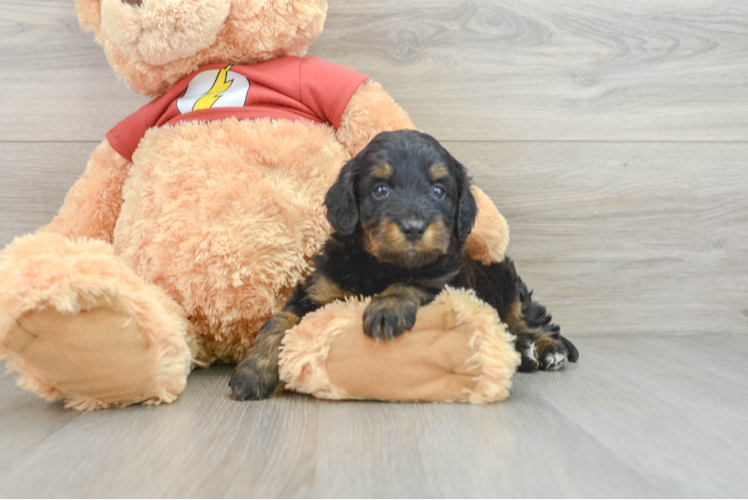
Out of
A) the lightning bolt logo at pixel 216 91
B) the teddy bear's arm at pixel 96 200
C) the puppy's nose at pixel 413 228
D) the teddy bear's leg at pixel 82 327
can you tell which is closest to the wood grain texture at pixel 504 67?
the teddy bear's arm at pixel 96 200

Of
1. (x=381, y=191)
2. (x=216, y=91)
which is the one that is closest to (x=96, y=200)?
(x=216, y=91)

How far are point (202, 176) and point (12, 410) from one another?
30.3 inches

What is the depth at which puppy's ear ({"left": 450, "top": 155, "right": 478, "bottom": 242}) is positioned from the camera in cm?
153

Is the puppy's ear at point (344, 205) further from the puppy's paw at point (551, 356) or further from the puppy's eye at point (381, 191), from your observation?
the puppy's paw at point (551, 356)

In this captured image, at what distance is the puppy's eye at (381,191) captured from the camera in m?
1.45

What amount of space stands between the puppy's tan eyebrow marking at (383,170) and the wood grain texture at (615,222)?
2.81ft

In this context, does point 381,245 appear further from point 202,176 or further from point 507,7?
point 507,7

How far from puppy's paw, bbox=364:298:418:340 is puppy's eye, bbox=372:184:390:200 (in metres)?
0.29

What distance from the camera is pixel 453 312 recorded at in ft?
4.39

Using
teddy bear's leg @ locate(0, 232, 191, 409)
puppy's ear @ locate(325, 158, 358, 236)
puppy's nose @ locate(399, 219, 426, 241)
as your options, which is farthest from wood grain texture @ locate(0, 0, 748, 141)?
teddy bear's leg @ locate(0, 232, 191, 409)

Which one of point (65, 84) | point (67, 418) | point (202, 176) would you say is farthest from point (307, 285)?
point (65, 84)

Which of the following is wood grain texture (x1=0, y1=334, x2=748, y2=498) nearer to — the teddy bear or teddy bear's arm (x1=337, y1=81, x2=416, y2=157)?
the teddy bear

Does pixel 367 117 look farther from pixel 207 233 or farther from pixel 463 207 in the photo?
pixel 207 233

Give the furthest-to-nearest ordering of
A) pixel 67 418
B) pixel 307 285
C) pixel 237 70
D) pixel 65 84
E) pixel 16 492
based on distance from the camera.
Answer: pixel 65 84 < pixel 237 70 < pixel 307 285 < pixel 67 418 < pixel 16 492
